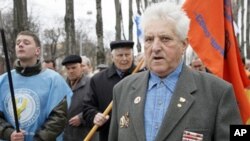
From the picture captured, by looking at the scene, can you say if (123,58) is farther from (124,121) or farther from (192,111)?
(192,111)

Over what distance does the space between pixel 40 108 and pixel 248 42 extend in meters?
38.7

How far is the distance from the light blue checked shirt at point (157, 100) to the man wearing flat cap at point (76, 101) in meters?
3.65

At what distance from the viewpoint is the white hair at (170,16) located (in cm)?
324

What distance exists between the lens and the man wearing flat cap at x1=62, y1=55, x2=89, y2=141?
7074 mm

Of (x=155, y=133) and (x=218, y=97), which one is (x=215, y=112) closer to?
(x=218, y=97)

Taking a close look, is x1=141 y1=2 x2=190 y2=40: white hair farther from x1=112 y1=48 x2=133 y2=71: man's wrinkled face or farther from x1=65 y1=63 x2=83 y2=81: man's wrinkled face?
x1=65 y1=63 x2=83 y2=81: man's wrinkled face

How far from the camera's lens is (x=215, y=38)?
17.8ft

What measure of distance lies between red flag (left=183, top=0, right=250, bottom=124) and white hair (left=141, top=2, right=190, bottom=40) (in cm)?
208

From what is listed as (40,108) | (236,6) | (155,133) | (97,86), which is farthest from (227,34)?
(236,6)

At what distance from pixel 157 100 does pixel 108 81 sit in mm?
2952

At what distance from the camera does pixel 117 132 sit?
355cm

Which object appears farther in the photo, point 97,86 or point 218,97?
point 97,86

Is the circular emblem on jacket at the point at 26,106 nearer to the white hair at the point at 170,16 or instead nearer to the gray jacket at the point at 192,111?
the gray jacket at the point at 192,111

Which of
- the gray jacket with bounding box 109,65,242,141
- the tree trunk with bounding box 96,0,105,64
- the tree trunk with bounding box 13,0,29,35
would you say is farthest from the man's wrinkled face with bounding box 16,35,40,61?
the tree trunk with bounding box 96,0,105,64
